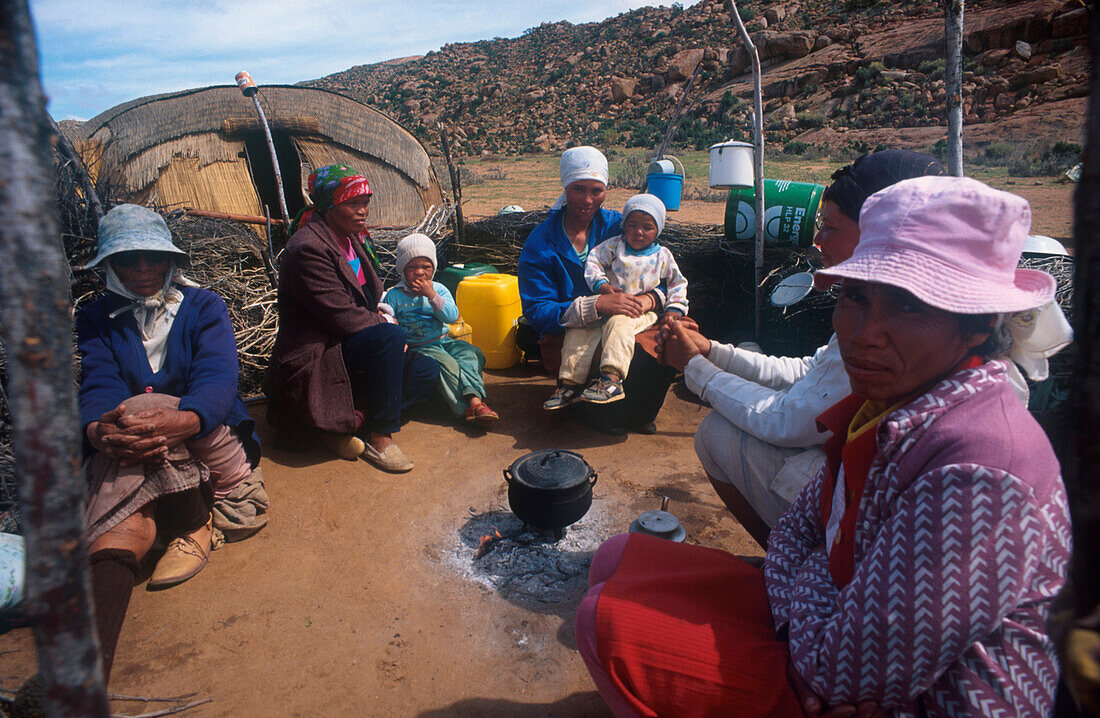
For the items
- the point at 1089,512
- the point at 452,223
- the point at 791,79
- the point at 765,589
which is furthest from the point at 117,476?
the point at 791,79

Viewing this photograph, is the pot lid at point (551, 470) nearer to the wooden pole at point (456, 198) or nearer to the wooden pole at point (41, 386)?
the wooden pole at point (41, 386)

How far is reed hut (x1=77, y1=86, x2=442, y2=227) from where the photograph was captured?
20.5ft

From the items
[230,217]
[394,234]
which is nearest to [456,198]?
[394,234]

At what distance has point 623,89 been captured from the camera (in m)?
34.0

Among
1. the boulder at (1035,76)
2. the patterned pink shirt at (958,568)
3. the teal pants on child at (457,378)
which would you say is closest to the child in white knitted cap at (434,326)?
the teal pants on child at (457,378)

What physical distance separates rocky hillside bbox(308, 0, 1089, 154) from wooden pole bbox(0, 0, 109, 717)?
29.4 ft

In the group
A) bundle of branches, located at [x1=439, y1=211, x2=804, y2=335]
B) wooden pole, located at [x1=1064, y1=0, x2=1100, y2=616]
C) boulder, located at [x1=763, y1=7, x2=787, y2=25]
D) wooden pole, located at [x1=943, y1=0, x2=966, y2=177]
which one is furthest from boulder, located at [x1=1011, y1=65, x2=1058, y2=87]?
wooden pole, located at [x1=1064, y1=0, x2=1100, y2=616]

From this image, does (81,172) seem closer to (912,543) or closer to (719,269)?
(912,543)

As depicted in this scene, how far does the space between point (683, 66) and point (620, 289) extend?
109 ft

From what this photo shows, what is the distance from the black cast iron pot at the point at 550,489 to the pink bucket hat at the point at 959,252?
5.54ft

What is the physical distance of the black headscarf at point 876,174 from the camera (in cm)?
202

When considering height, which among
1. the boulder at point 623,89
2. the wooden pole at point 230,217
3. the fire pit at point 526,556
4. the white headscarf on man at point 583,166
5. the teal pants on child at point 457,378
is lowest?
→ the fire pit at point 526,556

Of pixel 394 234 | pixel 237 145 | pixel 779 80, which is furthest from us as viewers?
pixel 779 80

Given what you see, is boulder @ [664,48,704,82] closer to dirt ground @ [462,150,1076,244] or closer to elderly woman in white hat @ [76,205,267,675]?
dirt ground @ [462,150,1076,244]
